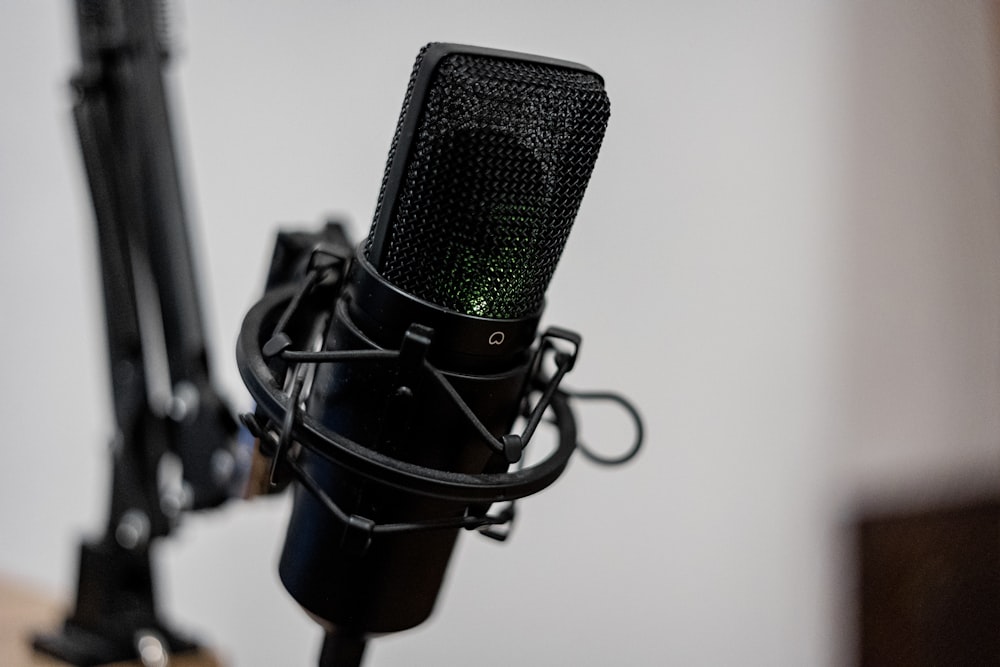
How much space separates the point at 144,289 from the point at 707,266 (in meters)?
0.54

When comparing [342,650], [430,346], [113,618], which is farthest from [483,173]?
[113,618]

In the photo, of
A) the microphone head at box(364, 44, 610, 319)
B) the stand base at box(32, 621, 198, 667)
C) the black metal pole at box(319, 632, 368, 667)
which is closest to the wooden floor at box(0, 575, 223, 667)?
the stand base at box(32, 621, 198, 667)

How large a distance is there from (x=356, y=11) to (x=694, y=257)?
17.8 inches

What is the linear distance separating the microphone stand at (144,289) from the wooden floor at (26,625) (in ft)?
0.20

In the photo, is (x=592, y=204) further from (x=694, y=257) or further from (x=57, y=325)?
(x=57, y=325)

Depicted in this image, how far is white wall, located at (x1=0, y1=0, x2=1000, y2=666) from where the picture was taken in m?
0.92

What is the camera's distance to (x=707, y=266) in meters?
0.94

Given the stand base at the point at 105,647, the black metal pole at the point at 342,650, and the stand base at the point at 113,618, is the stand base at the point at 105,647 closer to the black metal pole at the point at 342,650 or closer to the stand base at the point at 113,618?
the stand base at the point at 113,618

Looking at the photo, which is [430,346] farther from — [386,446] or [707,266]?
[707,266]

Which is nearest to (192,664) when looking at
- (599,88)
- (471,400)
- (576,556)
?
(576,556)

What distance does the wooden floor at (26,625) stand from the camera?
0.77m

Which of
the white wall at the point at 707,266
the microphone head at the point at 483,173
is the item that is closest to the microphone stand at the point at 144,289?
the white wall at the point at 707,266

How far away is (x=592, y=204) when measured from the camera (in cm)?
90

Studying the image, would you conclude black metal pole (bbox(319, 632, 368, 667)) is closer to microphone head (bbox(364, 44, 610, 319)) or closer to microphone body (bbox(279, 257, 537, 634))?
microphone body (bbox(279, 257, 537, 634))
